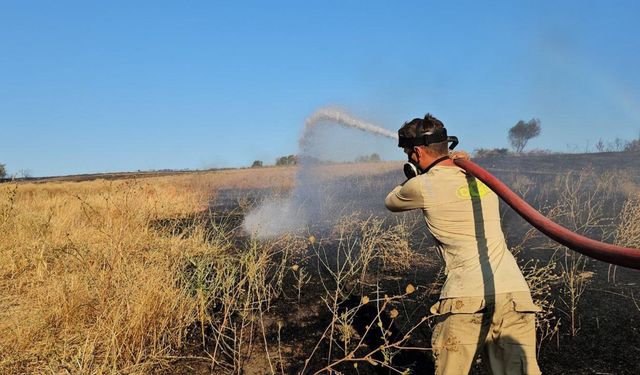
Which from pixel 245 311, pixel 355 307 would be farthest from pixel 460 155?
pixel 355 307

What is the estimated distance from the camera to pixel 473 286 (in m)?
2.16

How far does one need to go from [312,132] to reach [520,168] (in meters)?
10.3

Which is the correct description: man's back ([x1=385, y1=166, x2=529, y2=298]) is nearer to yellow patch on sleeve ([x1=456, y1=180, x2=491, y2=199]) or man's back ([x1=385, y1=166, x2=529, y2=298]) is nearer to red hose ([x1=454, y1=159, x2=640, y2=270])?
yellow patch on sleeve ([x1=456, y1=180, x2=491, y2=199])

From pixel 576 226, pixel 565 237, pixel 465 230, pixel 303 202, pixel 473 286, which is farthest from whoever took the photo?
pixel 303 202

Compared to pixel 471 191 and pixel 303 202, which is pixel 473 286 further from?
pixel 303 202

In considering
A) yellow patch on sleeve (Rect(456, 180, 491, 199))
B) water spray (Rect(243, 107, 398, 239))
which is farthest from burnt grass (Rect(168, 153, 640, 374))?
water spray (Rect(243, 107, 398, 239))

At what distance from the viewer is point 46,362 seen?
3094mm

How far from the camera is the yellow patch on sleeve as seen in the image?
229 centimetres

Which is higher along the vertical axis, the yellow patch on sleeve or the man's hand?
the man's hand

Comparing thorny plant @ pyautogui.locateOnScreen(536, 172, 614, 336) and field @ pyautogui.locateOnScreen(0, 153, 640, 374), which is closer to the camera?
field @ pyautogui.locateOnScreen(0, 153, 640, 374)

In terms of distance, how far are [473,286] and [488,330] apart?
0.26 metres

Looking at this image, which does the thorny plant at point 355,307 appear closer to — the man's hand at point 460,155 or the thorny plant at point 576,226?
the man's hand at point 460,155

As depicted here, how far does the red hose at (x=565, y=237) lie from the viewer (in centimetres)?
126

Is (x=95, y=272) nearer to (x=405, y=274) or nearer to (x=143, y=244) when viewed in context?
(x=143, y=244)
